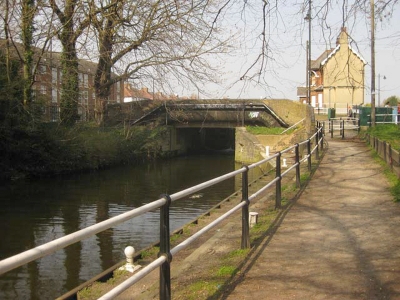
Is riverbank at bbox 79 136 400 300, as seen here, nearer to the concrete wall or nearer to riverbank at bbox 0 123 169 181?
riverbank at bbox 0 123 169 181

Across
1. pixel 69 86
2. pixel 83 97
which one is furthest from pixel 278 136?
pixel 69 86

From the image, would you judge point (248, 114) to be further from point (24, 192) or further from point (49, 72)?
point (24, 192)

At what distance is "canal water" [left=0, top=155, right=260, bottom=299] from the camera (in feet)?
27.6

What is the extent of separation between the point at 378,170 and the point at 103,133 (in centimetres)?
1804

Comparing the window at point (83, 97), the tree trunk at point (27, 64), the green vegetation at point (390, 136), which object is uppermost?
the tree trunk at point (27, 64)

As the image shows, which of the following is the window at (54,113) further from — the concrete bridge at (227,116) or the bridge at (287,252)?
the bridge at (287,252)

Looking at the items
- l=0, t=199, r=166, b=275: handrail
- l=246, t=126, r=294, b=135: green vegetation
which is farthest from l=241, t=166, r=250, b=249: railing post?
l=246, t=126, r=294, b=135: green vegetation

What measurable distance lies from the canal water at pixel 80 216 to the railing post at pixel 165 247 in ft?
14.1

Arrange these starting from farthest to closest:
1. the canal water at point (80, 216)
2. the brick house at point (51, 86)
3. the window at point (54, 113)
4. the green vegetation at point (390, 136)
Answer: the window at point (54, 113) < the brick house at point (51, 86) < the green vegetation at point (390, 136) < the canal water at point (80, 216)

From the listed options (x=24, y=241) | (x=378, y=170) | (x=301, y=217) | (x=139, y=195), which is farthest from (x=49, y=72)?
(x=301, y=217)

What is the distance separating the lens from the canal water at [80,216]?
8422 mm

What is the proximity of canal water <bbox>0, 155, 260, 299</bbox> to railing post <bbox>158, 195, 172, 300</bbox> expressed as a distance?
428 centimetres

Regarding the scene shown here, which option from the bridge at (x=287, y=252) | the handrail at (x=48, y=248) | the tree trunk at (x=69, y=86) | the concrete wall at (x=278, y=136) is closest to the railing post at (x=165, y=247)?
the bridge at (x=287, y=252)

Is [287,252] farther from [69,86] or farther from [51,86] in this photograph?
[51,86]
